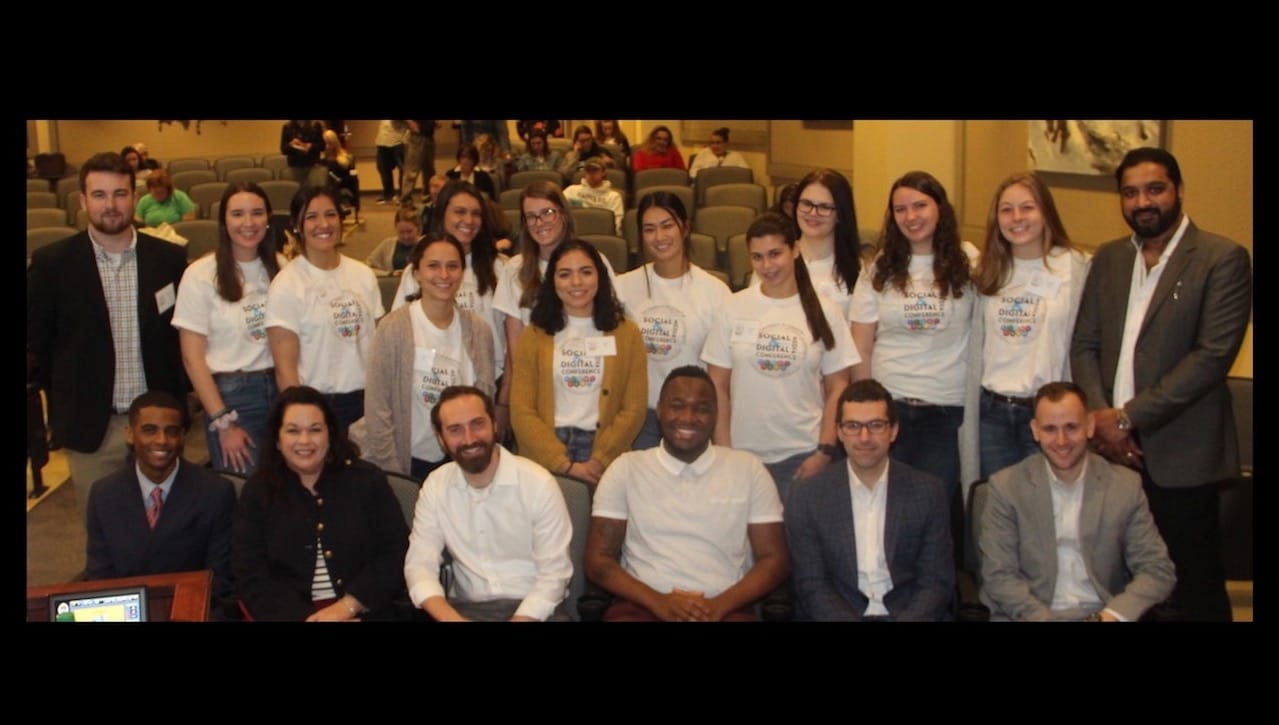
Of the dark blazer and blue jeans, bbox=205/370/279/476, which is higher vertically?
blue jeans, bbox=205/370/279/476

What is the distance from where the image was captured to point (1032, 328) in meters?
3.66

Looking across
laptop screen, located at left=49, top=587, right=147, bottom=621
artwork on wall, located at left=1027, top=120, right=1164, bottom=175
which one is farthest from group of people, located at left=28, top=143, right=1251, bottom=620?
artwork on wall, located at left=1027, top=120, right=1164, bottom=175

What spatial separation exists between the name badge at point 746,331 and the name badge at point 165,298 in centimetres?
190

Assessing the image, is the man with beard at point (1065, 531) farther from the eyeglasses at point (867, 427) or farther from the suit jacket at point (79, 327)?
the suit jacket at point (79, 327)

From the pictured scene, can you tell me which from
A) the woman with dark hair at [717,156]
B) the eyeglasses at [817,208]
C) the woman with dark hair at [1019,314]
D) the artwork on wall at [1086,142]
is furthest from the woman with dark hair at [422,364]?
the woman with dark hair at [717,156]

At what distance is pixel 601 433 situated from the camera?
12.5ft

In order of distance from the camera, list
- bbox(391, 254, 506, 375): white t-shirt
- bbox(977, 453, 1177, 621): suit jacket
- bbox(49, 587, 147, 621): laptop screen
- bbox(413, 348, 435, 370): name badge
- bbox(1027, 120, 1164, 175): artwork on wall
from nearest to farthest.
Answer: bbox(49, 587, 147, 621): laptop screen
bbox(977, 453, 1177, 621): suit jacket
bbox(413, 348, 435, 370): name badge
bbox(391, 254, 506, 375): white t-shirt
bbox(1027, 120, 1164, 175): artwork on wall

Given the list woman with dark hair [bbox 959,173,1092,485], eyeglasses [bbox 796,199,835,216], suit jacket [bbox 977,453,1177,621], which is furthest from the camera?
eyeglasses [bbox 796,199,835,216]

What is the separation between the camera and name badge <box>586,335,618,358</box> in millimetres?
3811

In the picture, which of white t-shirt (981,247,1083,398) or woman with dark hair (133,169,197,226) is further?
woman with dark hair (133,169,197,226)

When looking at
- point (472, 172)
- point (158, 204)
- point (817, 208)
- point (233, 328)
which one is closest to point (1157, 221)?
point (817, 208)

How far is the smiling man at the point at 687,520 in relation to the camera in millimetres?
3373

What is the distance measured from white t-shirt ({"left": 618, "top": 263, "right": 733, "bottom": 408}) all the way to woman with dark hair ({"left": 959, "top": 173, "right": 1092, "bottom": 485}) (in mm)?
854

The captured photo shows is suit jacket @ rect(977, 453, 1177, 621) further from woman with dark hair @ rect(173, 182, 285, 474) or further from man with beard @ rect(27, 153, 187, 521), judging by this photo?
man with beard @ rect(27, 153, 187, 521)
